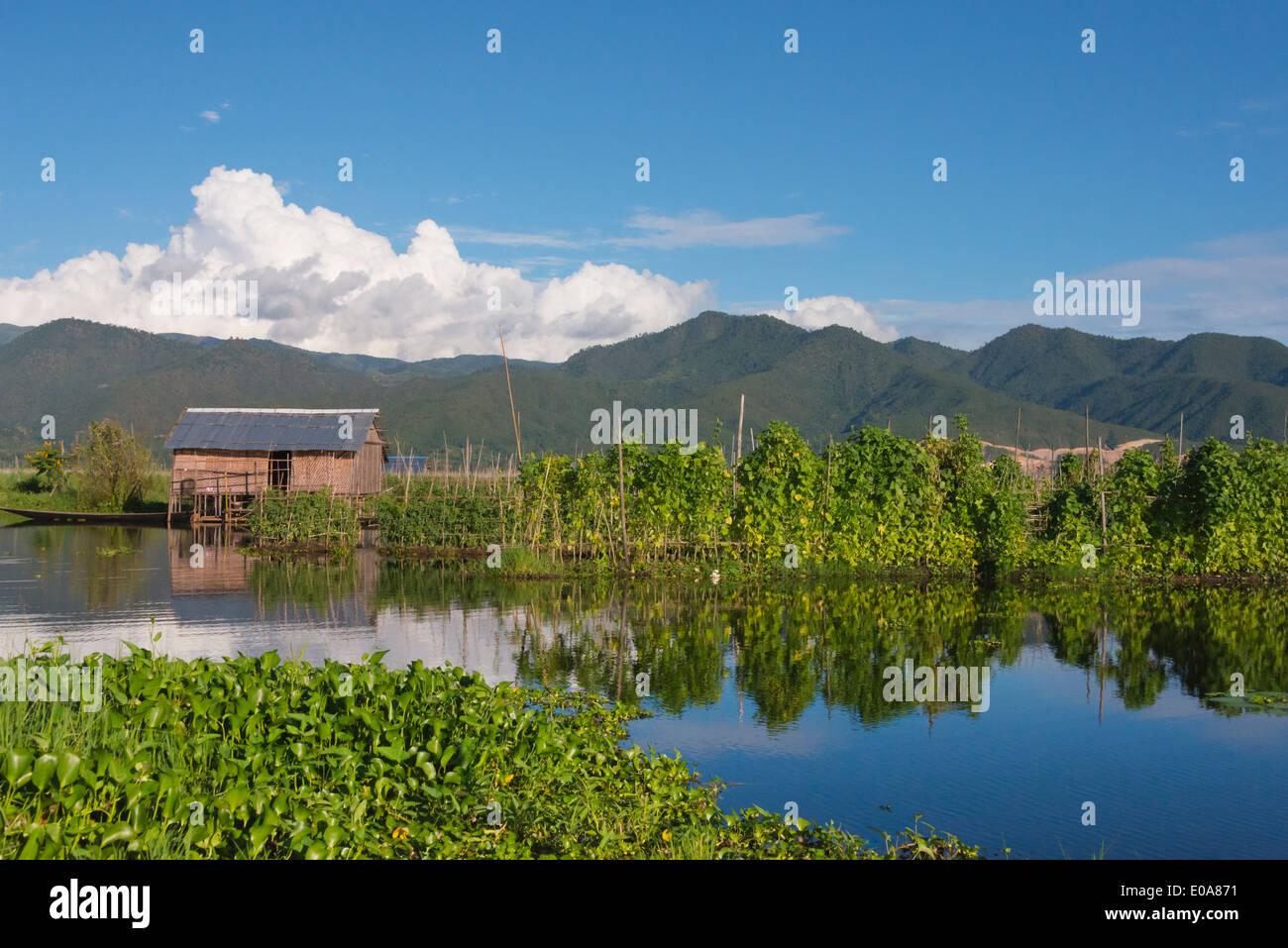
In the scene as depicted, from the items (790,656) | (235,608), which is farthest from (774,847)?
(235,608)

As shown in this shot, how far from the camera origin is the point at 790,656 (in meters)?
11.9

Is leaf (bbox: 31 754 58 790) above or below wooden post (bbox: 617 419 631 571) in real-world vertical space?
below

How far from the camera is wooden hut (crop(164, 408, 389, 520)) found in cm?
3500

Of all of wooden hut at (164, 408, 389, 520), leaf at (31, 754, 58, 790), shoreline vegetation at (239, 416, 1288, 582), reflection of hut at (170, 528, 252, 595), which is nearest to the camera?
leaf at (31, 754, 58, 790)

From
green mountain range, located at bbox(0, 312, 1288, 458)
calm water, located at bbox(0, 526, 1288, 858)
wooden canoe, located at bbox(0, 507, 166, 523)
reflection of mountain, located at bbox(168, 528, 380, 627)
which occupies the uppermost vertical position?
green mountain range, located at bbox(0, 312, 1288, 458)

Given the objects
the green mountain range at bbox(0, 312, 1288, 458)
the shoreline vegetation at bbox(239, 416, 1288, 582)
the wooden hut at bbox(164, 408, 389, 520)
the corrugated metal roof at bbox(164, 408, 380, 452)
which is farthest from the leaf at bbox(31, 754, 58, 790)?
the green mountain range at bbox(0, 312, 1288, 458)

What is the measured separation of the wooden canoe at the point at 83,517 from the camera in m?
33.6

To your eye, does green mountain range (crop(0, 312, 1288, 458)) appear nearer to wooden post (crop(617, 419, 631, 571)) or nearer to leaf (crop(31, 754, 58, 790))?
wooden post (crop(617, 419, 631, 571))

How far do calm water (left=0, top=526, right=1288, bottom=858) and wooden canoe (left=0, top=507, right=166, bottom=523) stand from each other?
13.3 meters

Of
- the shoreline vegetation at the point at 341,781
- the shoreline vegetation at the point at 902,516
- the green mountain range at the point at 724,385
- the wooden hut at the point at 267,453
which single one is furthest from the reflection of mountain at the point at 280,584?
the green mountain range at the point at 724,385

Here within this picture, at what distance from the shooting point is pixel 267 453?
35625 millimetres

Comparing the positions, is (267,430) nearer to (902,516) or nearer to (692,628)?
(902,516)
